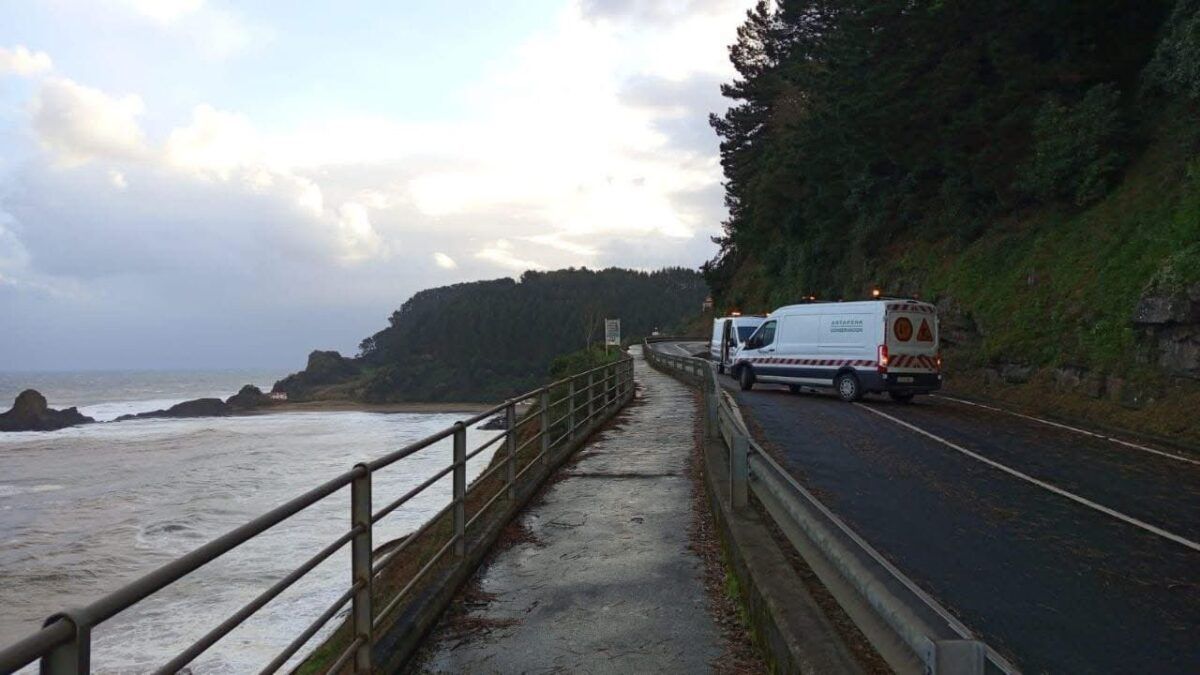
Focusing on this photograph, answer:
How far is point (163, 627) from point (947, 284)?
25.7 m

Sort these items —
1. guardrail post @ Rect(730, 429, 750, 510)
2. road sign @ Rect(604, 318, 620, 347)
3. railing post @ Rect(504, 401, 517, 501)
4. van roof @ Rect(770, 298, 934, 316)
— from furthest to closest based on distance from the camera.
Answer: road sign @ Rect(604, 318, 620, 347)
van roof @ Rect(770, 298, 934, 316)
railing post @ Rect(504, 401, 517, 501)
guardrail post @ Rect(730, 429, 750, 510)

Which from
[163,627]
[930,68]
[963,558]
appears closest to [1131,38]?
[930,68]

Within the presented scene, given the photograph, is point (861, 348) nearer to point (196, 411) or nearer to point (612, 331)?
point (612, 331)

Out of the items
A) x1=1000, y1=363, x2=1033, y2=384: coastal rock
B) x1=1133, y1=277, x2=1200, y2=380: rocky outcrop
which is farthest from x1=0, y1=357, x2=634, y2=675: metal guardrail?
x1=1000, y1=363, x2=1033, y2=384: coastal rock

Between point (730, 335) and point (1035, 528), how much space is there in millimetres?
24224

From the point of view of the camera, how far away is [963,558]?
680 centimetres

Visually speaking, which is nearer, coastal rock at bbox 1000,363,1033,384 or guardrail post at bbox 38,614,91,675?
guardrail post at bbox 38,614,91,675

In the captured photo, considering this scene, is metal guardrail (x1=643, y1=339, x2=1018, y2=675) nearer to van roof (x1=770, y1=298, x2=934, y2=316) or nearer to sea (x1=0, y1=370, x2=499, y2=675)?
sea (x1=0, y1=370, x2=499, y2=675)

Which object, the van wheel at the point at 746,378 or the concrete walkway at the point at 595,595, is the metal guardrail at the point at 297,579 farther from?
the van wheel at the point at 746,378

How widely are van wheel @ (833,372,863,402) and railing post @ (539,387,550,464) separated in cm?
1123

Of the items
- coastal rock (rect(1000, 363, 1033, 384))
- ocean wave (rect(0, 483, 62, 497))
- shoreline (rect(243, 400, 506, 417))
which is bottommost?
shoreline (rect(243, 400, 506, 417))

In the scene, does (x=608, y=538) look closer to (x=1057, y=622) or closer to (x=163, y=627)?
(x=1057, y=622)

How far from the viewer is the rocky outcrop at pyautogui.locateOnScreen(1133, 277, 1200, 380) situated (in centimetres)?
1481

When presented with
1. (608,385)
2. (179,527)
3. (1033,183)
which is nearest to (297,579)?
(608,385)
